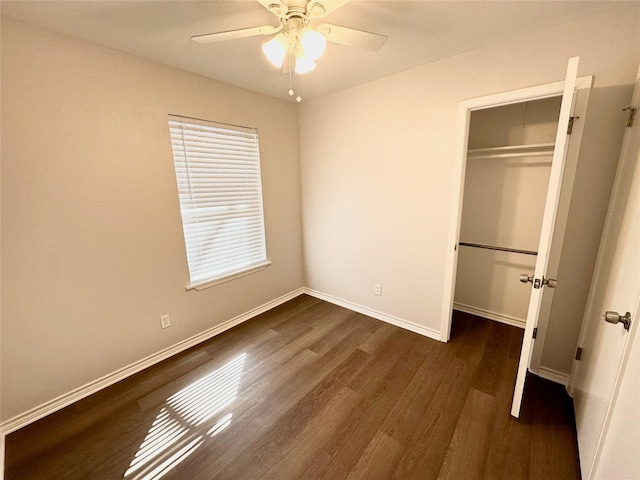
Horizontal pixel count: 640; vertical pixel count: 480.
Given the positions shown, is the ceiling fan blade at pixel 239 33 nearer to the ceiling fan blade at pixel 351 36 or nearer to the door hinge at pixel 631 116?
the ceiling fan blade at pixel 351 36

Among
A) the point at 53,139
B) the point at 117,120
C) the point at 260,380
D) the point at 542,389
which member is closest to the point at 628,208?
the point at 542,389

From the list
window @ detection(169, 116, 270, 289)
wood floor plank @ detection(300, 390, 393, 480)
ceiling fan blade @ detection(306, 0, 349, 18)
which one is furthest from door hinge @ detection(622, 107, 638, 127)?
window @ detection(169, 116, 270, 289)

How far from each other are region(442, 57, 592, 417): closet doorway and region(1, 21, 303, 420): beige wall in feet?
7.37

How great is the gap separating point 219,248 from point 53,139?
134 cm

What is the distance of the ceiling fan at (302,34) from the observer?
1.10m

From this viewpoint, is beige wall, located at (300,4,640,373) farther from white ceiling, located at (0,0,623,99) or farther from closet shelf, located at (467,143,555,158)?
closet shelf, located at (467,143,555,158)

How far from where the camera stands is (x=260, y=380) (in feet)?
6.46

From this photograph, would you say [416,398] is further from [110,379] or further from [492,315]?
[110,379]

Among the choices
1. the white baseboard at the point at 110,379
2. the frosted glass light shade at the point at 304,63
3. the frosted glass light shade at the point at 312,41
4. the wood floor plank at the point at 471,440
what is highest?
the frosted glass light shade at the point at 312,41

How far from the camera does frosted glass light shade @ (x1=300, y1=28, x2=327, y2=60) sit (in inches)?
44.4

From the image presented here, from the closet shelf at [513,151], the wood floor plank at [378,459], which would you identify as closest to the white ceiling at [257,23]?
the closet shelf at [513,151]

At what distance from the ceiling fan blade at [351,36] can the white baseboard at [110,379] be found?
A: 8.28ft

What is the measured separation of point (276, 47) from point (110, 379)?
8.24 feet

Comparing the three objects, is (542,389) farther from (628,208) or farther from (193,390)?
(193,390)
